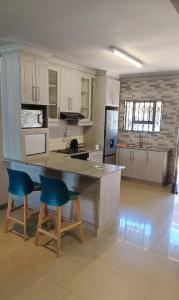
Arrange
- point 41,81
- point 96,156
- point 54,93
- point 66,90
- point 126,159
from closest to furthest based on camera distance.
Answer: point 41,81
point 54,93
point 66,90
point 96,156
point 126,159

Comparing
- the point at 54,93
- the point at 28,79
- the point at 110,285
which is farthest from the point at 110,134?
the point at 110,285

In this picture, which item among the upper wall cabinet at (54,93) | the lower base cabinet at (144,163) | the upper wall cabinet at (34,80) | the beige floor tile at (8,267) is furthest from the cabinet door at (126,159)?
the beige floor tile at (8,267)

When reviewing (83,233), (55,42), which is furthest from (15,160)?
(55,42)

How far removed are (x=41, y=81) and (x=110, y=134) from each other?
2.44m

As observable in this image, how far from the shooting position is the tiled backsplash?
4602 millimetres

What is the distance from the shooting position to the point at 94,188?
9.94ft

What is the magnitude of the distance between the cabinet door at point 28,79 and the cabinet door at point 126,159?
9.44 ft

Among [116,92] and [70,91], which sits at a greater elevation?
[116,92]

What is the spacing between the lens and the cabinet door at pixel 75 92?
4.59 m

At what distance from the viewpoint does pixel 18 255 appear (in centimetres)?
257

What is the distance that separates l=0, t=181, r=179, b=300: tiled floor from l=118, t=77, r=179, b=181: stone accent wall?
2572 millimetres

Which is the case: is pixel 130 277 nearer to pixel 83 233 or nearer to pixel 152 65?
pixel 83 233

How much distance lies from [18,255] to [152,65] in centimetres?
407

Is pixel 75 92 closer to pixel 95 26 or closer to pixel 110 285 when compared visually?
pixel 95 26
